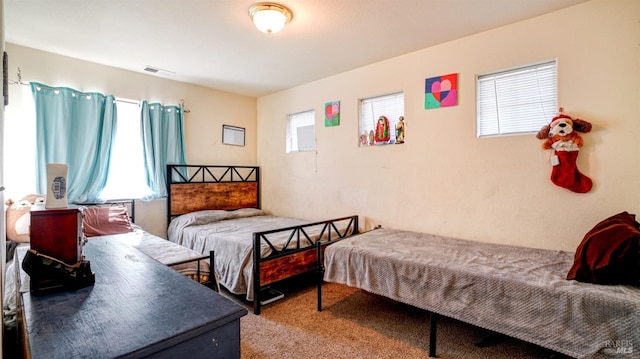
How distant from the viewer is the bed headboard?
398 cm

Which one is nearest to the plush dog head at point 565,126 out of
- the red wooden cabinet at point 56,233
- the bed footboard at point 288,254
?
the bed footboard at point 288,254

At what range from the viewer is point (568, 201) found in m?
2.31

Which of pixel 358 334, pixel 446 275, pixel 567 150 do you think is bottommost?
pixel 358 334

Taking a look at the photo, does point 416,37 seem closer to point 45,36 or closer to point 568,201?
point 568,201

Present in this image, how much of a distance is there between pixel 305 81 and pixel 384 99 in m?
1.20

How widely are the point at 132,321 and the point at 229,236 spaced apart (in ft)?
7.25

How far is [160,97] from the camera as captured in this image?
3.90 m

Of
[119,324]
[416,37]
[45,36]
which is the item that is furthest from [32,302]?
[416,37]

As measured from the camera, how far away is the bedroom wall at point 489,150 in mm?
2143

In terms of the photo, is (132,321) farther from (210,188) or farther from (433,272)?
(210,188)

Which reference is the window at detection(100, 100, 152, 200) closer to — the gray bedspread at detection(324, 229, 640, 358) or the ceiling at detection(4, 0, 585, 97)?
the ceiling at detection(4, 0, 585, 97)

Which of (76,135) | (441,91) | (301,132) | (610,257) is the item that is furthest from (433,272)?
(76,135)

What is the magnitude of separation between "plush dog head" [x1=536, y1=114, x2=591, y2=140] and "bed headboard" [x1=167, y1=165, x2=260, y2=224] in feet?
12.5

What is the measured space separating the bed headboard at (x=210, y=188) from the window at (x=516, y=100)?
3302 millimetres
